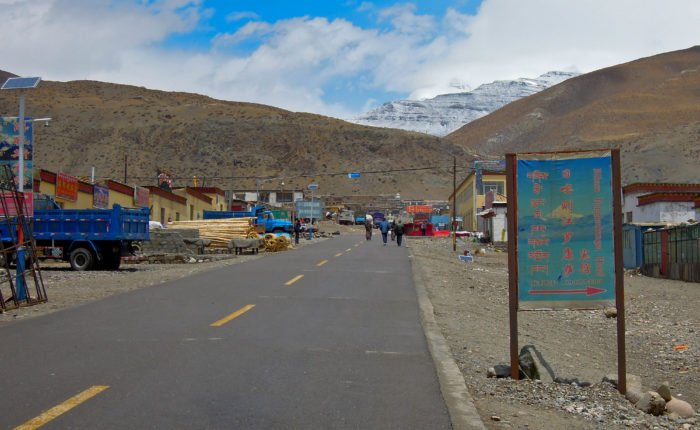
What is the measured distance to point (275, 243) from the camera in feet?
136

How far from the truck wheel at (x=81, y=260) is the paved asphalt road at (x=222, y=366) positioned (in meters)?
11.1

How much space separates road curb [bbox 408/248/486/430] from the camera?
20.2ft

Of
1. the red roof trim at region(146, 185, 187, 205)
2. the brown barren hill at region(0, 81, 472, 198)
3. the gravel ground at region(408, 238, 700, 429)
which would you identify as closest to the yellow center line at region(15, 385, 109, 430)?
the gravel ground at region(408, 238, 700, 429)

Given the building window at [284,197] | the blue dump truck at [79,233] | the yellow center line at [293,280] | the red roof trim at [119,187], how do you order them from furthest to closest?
the building window at [284,197]
the red roof trim at [119,187]
the blue dump truck at [79,233]
the yellow center line at [293,280]

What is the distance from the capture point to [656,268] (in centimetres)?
2942

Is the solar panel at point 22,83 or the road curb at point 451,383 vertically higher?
the solar panel at point 22,83

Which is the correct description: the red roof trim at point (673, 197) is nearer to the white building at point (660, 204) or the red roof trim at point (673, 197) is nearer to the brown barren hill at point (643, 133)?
the white building at point (660, 204)

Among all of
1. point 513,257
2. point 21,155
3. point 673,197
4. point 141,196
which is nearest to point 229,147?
point 141,196

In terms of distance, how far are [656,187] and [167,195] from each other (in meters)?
36.2

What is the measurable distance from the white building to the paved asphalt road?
29276 mm

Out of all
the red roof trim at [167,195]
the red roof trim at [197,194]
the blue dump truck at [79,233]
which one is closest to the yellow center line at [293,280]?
the blue dump truck at [79,233]

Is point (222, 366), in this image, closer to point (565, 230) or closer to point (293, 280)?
point (565, 230)

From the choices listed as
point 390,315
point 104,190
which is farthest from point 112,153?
point 390,315

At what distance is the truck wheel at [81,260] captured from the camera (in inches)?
987
